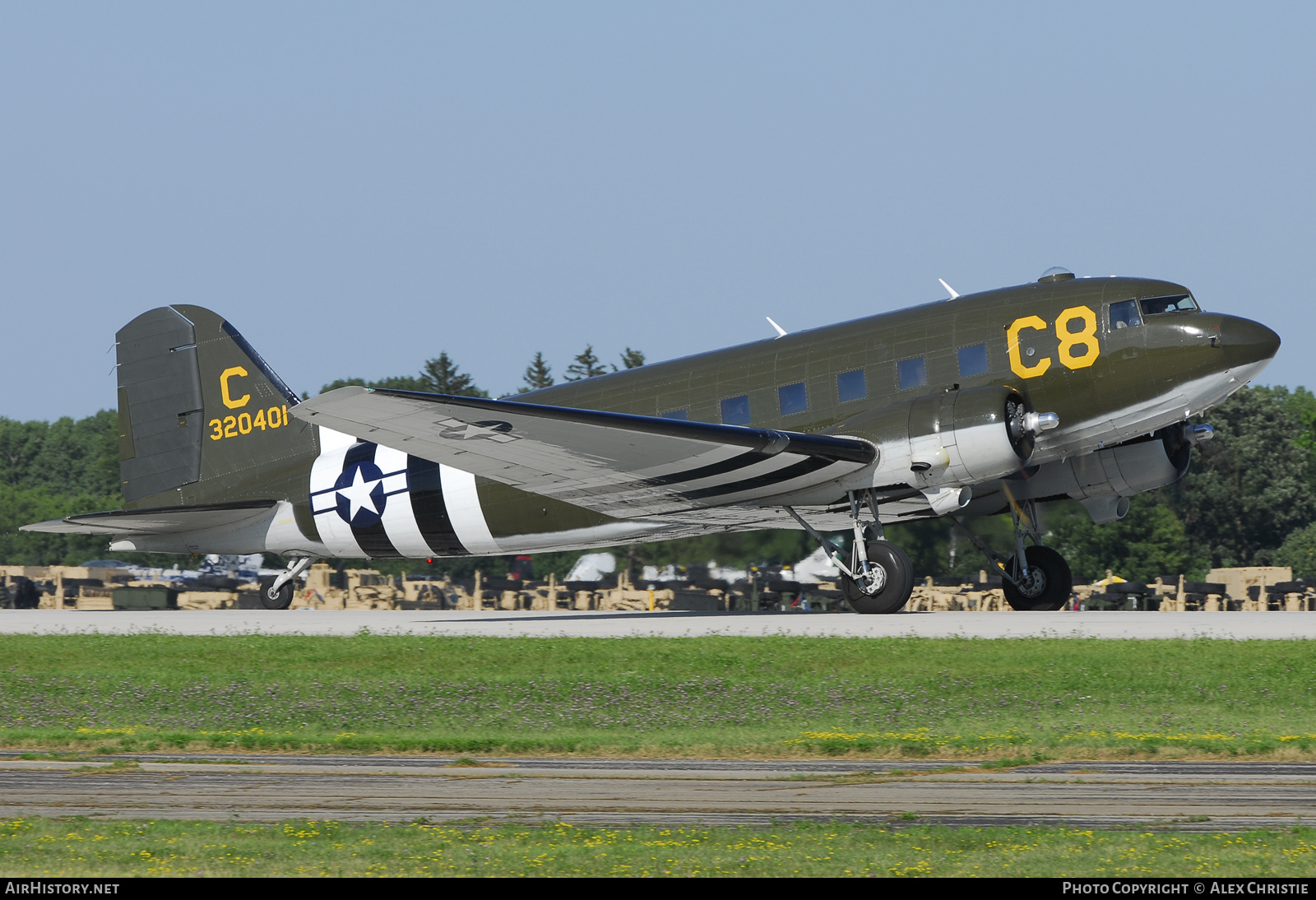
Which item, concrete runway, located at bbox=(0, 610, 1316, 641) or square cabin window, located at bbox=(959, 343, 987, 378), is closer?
concrete runway, located at bbox=(0, 610, 1316, 641)

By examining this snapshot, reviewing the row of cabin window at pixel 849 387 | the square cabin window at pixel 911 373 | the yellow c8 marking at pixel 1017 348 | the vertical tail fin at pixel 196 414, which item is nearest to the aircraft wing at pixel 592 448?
the row of cabin window at pixel 849 387

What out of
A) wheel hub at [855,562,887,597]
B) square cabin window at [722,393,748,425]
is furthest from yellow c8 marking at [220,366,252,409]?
wheel hub at [855,562,887,597]

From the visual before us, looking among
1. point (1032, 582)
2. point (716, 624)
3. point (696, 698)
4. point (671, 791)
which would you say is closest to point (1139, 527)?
point (1032, 582)

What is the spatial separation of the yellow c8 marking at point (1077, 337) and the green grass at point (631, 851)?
1604 centimetres

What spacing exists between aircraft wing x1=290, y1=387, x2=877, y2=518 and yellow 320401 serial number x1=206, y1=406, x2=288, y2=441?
8074 millimetres

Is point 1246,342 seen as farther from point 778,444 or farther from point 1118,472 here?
point 778,444

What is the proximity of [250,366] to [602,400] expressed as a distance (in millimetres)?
9828

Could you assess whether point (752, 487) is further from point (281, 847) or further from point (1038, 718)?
point (281, 847)

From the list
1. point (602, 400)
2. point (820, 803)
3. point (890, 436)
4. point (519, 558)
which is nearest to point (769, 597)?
point (602, 400)

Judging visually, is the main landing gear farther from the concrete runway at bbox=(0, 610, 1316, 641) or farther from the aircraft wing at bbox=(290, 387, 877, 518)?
the aircraft wing at bbox=(290, 387, 877, 518)

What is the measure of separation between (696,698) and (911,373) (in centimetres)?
1050

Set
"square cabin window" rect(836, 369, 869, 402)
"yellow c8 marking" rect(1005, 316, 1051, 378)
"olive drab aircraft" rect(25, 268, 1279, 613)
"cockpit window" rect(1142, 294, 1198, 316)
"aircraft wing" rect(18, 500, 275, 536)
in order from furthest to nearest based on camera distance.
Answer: "aircraft wing" rect(18, 500, 275, 536) < "square cabin window" rect(836, 369, 869, 402) < "yellow c8 marking" rect(1005, 316, 1051, 378) < "cockpit window" rect(1142, 294, 1198, 316) < "olive drab aircraft" rect(25, 268, 1279, 613)

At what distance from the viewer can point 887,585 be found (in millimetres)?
24547

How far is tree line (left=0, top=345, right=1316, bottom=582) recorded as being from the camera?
34928mm
